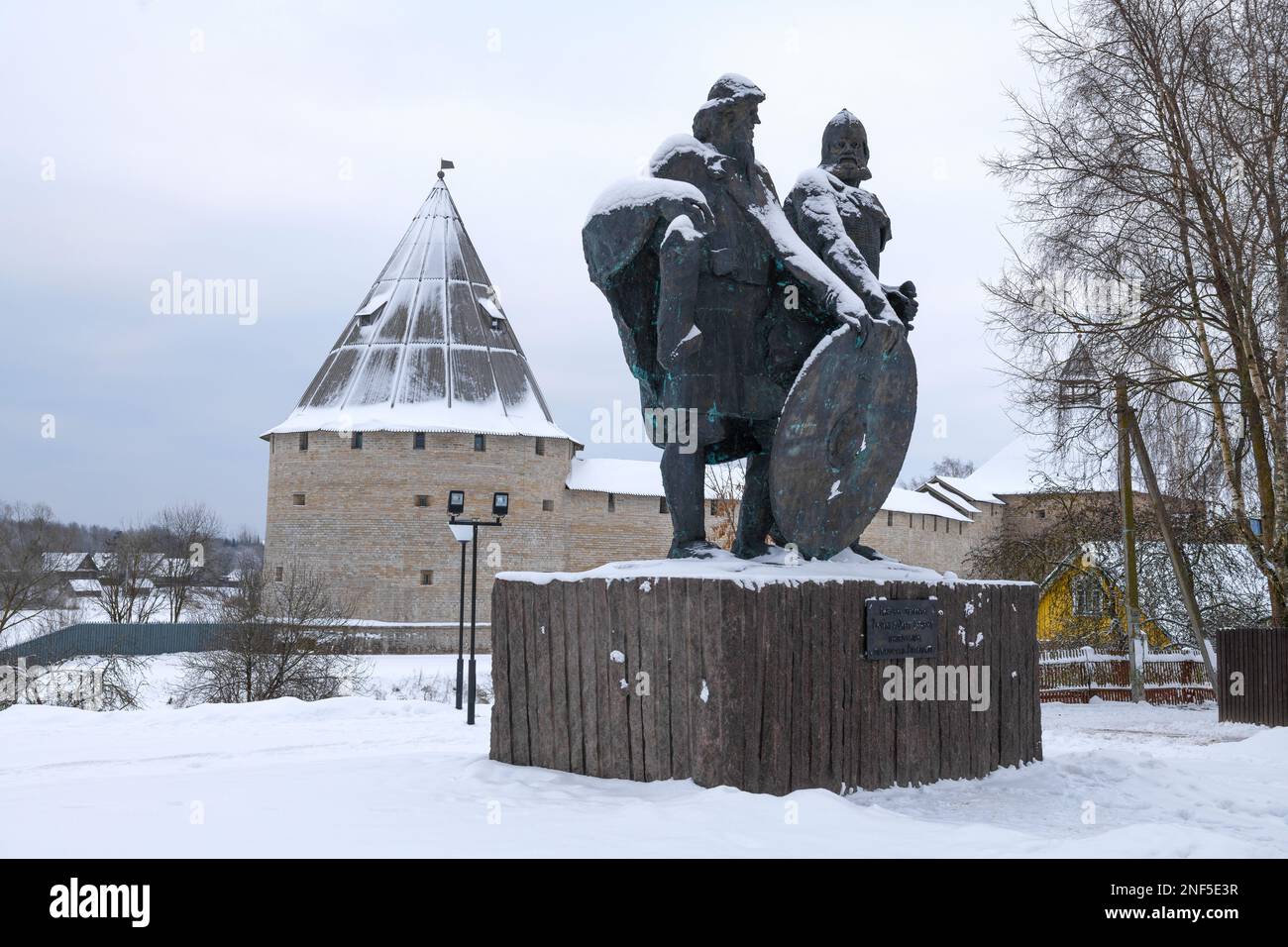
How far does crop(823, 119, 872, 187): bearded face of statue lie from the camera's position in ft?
21.9

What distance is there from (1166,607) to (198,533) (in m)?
39.3

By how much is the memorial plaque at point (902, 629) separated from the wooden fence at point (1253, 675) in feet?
26.8

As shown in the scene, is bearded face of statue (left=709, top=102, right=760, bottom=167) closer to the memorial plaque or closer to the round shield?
the round shield

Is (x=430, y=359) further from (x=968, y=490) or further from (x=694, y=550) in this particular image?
(x=694, y=550)

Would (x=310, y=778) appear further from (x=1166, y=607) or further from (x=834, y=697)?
(x=1166, y=607)

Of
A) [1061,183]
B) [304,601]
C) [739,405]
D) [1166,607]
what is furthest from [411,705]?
[1166,607]

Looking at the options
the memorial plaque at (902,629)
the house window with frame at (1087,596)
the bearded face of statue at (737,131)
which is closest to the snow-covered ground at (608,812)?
the memorial plaque at (902,629)

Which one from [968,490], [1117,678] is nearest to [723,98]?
[1117,678]

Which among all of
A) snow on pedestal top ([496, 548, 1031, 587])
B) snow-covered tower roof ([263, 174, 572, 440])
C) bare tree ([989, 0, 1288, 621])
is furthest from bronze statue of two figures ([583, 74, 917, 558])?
snow-covered tower roof ([263, 174, 572, 440])

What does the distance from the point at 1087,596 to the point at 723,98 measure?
17.5 meters

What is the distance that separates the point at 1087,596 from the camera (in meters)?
21.4

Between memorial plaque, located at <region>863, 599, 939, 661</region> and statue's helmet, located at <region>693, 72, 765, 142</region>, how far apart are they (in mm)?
2588

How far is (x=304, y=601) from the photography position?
1823cm
